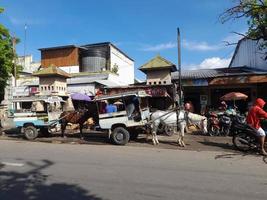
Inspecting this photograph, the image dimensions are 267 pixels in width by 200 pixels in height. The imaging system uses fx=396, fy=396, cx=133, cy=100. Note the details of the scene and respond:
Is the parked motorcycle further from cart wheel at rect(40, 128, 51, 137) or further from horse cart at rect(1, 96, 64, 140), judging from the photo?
cart wheel at rect(40, 128, 51, 137)

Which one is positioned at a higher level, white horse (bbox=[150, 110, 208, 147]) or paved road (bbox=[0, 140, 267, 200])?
white horse (bbox=[150, 110, 208, 147])

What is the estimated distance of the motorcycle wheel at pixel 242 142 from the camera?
1434 centimetres

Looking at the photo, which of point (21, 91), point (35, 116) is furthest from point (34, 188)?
point (21, 91)

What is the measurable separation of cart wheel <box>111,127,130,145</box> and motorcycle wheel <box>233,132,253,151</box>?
4.47 m

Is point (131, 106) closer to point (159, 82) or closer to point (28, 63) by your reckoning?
point (159, 82)

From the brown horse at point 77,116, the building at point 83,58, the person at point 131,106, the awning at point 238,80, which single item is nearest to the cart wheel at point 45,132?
the brown horse at point 77,116

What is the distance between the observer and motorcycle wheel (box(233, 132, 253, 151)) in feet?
47.0

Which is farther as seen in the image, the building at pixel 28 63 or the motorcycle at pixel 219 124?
the building at pixel 28 63

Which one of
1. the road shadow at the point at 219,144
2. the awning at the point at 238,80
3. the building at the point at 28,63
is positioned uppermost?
the building at the point at 28,63

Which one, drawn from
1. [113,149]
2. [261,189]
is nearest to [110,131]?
[113,149]

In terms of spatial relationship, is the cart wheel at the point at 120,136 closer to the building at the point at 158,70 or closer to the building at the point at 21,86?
the building at the point at 158,70

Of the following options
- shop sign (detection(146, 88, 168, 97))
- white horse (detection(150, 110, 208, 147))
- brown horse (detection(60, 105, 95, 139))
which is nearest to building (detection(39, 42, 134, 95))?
shop sign (detection(146, 88, 168, 97))

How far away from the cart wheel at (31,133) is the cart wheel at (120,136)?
448cm

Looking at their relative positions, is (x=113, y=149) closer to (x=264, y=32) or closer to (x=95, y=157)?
(x=95, y=157)
